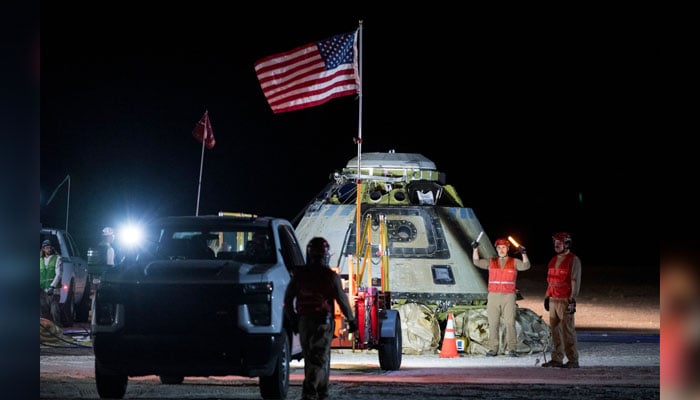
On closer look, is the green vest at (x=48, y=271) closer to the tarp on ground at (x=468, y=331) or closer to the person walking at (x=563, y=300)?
the tarp on ground at (x=468, y=331)

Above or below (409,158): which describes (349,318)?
below

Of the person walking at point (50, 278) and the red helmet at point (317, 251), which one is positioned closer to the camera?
the red helmet at point (317, 251)

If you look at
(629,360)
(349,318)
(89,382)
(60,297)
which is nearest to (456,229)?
(629,360)

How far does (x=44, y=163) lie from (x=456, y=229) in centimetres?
4539

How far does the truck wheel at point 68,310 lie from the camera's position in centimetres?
2428

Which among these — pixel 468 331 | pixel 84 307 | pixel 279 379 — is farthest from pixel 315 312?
pixel 84 307

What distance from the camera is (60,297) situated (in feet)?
78.3

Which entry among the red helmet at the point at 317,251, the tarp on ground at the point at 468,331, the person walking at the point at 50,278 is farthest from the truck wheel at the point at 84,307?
the red helmet at the point at 317,251

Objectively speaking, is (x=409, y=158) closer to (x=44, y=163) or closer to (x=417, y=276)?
(x=417, y=276)

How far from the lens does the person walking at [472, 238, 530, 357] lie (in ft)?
63.0

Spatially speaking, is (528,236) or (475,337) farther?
(528,236)

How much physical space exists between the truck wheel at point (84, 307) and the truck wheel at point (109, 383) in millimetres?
13978

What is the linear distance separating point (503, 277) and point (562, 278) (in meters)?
1.78

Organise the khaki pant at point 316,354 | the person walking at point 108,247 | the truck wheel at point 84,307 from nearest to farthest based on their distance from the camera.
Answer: the khaki pant at point 316,354 < the person walking at point 108,247 < the truck wheel at point 84,307
